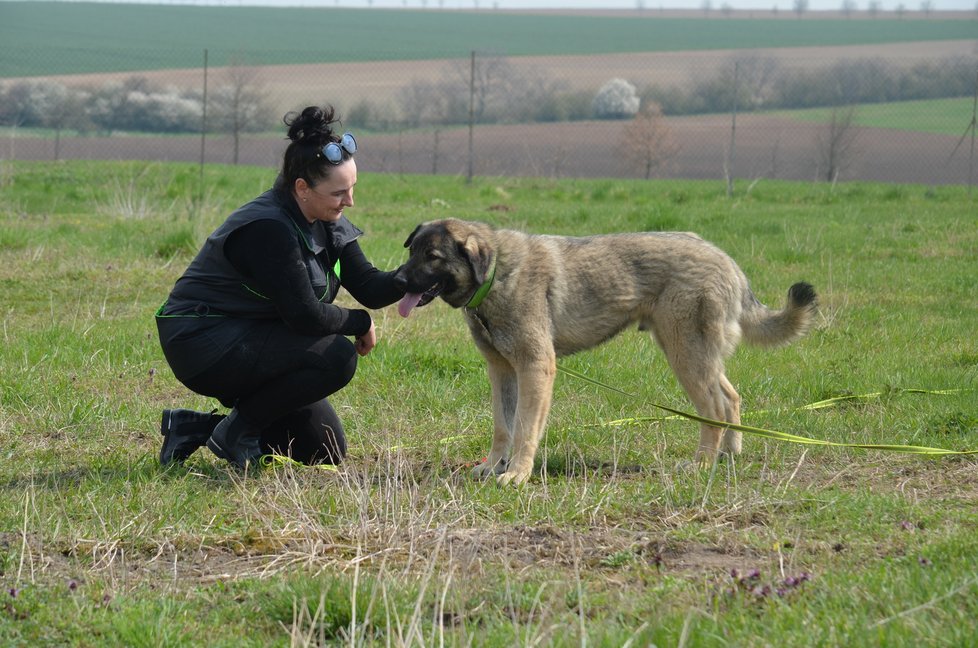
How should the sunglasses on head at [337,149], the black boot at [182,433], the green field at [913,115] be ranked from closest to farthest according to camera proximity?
1. the sunglasses on head at [337,149]
2. the black boot at [182,433]
3. the green field at [913,115]

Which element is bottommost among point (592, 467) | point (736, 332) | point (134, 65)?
point (592, 467)

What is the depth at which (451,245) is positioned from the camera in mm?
5758

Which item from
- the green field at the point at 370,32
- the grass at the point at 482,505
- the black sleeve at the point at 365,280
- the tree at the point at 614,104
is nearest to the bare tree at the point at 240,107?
the tree at the point at 614,104

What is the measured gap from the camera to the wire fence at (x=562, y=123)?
99.3ft

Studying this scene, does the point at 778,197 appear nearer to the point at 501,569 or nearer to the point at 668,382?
the point at 668,382

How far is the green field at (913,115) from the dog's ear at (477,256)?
31.7m

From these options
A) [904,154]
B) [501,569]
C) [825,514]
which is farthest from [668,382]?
[904,154]

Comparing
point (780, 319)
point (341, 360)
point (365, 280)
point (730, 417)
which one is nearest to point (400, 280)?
point (365, 280)

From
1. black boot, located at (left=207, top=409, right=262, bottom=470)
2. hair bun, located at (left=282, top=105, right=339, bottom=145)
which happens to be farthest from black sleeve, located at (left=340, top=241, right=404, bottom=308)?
black boot, located at (left=207, top=409, right=262, bottom=470)

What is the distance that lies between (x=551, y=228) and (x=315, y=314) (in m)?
9.11

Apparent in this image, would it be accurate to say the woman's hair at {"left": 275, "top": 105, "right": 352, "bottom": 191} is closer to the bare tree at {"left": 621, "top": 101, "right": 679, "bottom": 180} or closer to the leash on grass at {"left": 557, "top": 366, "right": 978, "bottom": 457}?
the leash on grass at {"left": 557, "top": 366, "right": 978, "bottom": 457}

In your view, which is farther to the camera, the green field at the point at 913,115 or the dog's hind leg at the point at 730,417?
the green field at the point at 913,115

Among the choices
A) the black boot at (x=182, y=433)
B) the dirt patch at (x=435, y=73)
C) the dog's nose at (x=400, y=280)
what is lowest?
the black boot at (x=182, y=433)

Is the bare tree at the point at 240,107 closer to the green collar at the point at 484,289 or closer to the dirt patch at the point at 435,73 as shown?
the dirt patch at the point at 435,73
